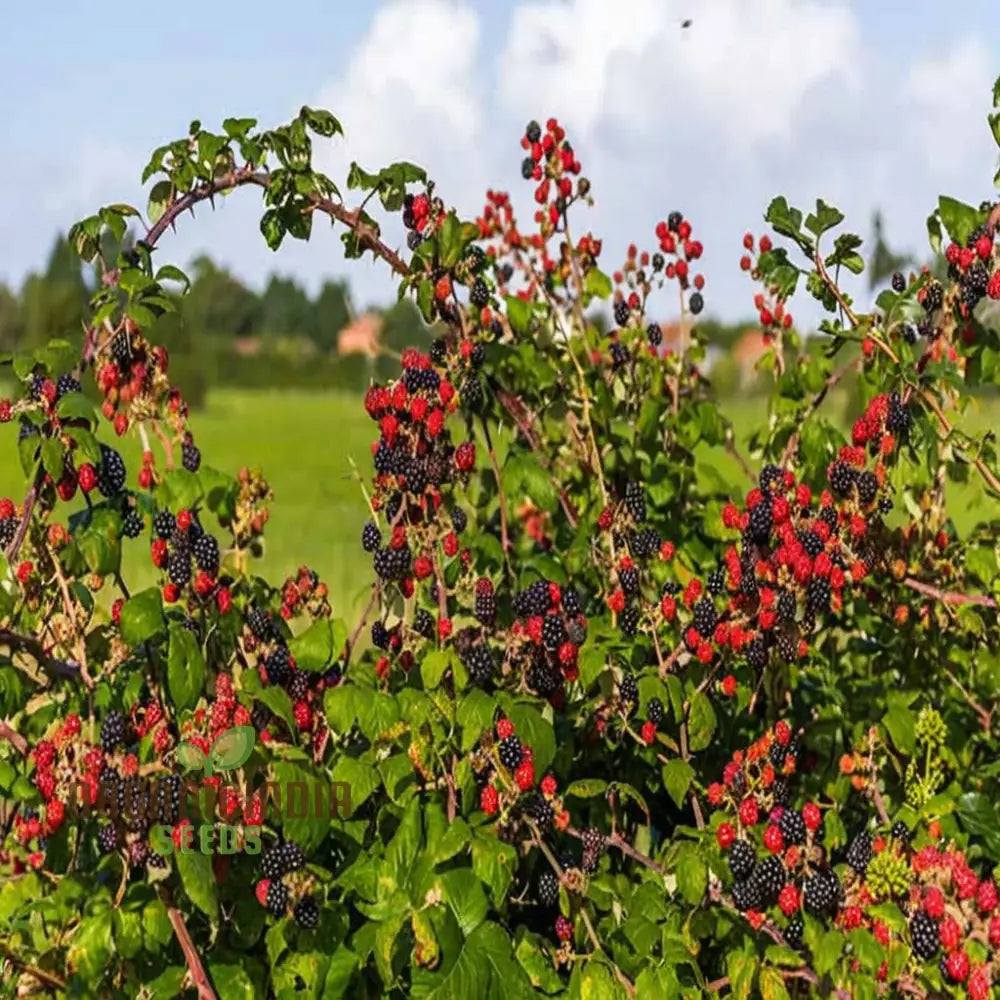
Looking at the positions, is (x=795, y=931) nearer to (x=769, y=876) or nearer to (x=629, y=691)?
(x=769, y=876)

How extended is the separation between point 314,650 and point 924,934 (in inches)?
48.2

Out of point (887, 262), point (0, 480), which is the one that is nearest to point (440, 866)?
point (0, 480)

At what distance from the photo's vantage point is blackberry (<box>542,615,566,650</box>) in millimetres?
2594

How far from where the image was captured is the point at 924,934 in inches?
89.4

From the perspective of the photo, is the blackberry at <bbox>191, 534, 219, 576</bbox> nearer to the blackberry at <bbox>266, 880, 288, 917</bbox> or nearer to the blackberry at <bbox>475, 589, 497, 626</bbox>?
the blackberry at <bbox>475, 589, 497, 626</bbox>

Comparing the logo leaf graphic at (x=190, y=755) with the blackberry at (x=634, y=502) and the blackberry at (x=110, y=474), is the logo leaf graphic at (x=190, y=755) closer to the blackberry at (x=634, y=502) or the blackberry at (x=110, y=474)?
the blackberry at (x=110, y=474)

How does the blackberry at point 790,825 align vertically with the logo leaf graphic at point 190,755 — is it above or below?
below

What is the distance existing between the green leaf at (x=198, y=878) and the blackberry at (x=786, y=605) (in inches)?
45.0

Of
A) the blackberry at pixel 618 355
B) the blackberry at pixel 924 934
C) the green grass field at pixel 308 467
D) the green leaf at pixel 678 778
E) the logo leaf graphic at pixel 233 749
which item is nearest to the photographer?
the blackberry at pixel 924 934

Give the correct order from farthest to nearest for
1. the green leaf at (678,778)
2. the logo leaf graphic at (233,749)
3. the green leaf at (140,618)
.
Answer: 1. the green leaf at (678,778)
2. the green leaf at (140,618)
3. the logo leaf graphic at (233,749)

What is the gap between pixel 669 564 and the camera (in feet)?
11.1

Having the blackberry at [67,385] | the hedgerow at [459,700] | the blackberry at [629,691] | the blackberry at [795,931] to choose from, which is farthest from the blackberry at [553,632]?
the blackberry at [67,385]

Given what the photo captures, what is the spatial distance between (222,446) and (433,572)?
3299 cm

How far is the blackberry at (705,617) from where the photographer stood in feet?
8.84
